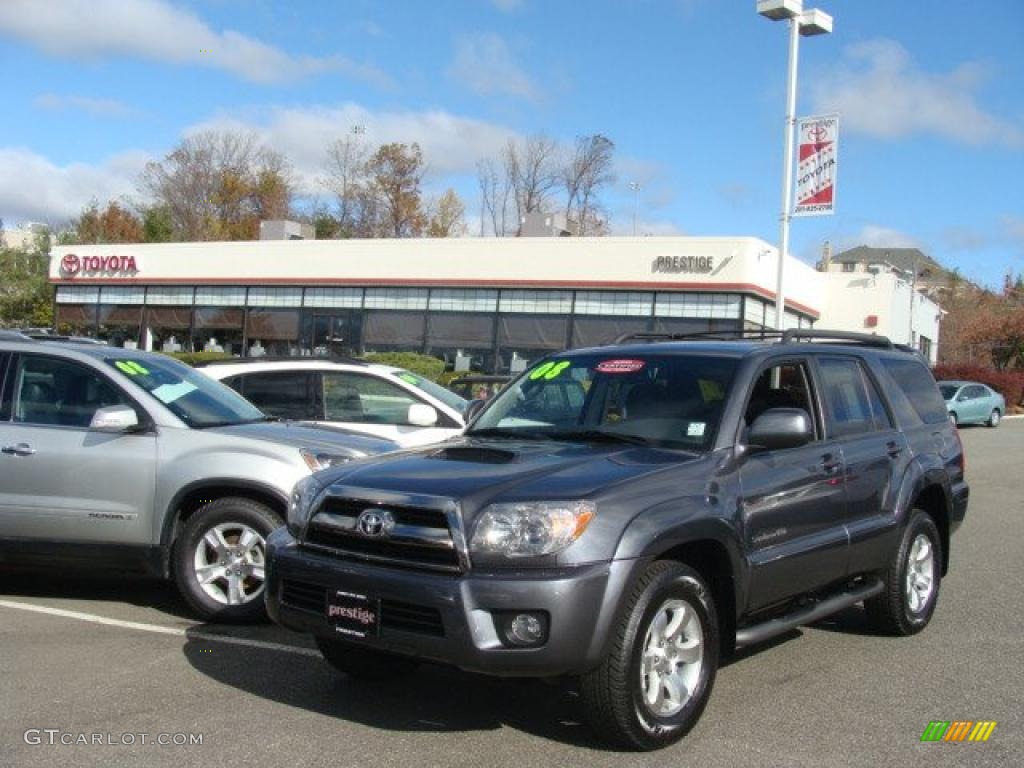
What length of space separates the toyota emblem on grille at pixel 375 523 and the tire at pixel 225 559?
2024 mm

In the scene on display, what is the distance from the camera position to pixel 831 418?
19.9ft

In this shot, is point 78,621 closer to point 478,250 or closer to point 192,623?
point 192,623

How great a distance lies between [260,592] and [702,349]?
2.99m

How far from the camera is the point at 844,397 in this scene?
20.7ft

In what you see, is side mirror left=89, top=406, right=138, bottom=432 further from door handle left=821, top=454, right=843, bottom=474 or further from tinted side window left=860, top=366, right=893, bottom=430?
tinted side window left=860, top=366, right=893, bottom=430

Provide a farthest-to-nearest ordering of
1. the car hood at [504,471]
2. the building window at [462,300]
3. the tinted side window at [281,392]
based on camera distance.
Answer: the building window at [462,300] → the tinted side window at [281,392] → the car hood at [504,471]

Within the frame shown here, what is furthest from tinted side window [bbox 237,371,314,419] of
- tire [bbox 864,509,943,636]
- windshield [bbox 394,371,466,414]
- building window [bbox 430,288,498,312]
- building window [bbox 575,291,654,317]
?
building window [bbox 430,288,498,312]

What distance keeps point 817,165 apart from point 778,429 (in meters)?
13.4

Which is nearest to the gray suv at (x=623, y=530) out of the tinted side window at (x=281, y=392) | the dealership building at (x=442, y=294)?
the tinted side window at (x=281, y=392)

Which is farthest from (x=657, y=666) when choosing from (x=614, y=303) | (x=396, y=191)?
(x=396, y=191)

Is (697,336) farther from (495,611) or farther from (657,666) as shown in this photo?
(495,611)

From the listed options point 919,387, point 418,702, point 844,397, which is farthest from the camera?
point 919,387

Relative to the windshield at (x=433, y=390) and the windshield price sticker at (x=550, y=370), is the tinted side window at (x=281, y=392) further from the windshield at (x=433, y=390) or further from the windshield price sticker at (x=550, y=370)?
the windshield price sticker at (x=550, y=370)

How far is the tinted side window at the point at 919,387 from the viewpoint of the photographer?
704 centimetres
